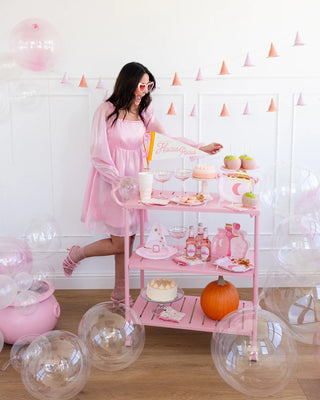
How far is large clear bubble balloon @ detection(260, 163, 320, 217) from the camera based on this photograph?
2930 millimetres

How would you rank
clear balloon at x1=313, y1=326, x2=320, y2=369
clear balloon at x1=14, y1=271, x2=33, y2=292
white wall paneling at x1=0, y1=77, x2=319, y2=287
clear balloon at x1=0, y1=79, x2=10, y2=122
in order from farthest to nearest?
1. white wall paneling at x1=0, y1=77, x2=319, y2=287
2. clear balloon at x1=0, y1=79, x2=10, y2=122
3. clear balloon at x1=14, y1=271, x2=33, y2=292
4. clear balloon at x1=313, y1=326, x2=320, y2=369

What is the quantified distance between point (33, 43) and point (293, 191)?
1776 mm

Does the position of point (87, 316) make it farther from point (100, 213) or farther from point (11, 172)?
point (11, 172)

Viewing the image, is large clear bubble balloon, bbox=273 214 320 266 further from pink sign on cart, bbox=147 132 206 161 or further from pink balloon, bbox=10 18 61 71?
pink balloon, bbox=10 18 61 71

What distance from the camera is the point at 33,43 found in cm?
275

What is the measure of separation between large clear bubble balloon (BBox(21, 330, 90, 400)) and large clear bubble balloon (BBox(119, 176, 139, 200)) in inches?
36.5

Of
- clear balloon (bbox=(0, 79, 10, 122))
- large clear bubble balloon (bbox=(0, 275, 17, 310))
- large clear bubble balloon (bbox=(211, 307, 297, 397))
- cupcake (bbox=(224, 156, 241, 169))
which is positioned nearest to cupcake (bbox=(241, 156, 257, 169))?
cupcake (bbox=(224, 156, 241, 169))

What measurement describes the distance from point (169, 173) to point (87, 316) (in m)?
0.99

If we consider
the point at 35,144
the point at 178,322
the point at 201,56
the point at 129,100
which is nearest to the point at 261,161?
the point at 201,56

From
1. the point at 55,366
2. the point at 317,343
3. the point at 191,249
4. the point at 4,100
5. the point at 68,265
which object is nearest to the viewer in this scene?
the point at 55,366

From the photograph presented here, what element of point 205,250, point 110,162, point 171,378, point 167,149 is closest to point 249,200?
point 205,250

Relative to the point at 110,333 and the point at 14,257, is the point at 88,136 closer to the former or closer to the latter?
the point at 14,257

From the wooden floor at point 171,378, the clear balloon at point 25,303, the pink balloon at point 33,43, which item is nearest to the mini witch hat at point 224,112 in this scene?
the pink balloon at point 33,43

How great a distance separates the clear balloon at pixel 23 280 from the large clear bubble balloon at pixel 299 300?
1363mm
